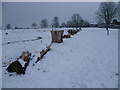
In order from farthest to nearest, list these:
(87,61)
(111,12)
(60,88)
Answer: (111,12) → (87,61) → (60,88)

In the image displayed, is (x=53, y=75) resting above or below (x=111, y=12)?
below

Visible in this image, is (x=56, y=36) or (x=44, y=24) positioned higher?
(x=44, y=24)

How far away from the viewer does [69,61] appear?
37.8 feet

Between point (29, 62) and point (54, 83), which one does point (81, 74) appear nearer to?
point (54, 83)

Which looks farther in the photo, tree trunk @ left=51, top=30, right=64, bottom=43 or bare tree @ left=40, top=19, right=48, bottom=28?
bare tree @ left=40, top=19, right=48, bottom=28

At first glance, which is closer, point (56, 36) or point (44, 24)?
point (56, 36)

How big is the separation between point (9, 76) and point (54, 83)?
2.41 meters

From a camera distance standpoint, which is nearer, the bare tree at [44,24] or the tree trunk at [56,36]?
the tree trunk at [56,36]

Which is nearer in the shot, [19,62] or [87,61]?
[19,62]

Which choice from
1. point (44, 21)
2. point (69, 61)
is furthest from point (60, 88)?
point (44, 21)

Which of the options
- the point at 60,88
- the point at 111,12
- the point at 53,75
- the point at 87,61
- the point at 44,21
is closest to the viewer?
the point at 60,88

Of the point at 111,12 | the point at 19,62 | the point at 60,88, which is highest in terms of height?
the point at 111,12

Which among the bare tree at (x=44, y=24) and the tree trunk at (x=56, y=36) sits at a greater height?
the bare tree at (x=44, y=24)

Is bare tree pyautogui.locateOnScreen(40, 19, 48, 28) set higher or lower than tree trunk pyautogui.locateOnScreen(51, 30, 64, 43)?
higher
